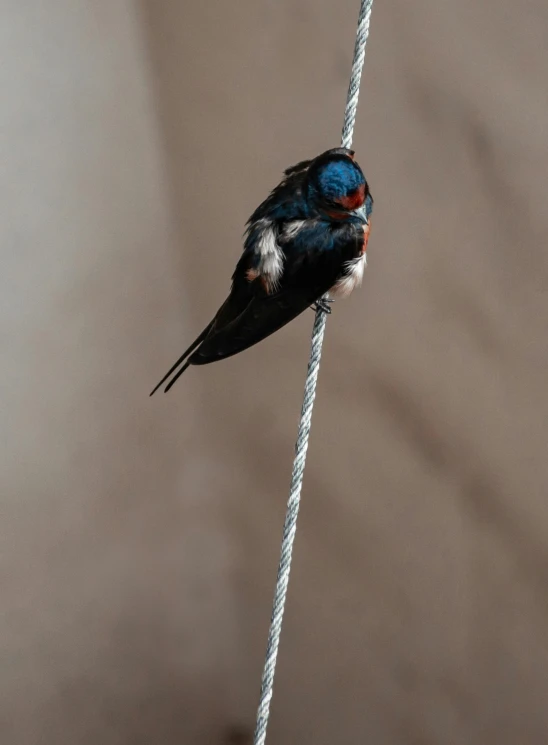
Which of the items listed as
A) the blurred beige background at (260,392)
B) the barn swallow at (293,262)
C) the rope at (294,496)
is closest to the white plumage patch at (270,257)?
the barn swallow at (293,262)

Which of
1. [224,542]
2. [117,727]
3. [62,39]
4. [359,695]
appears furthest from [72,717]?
[62,39]

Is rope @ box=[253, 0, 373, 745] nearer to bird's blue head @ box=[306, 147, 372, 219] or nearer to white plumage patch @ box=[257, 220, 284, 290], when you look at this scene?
bird's blue head @ box=[306, 147, 372, 219]

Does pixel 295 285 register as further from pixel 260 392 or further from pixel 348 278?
pixel 260 392

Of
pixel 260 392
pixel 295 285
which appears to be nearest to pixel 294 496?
pixel 295 285

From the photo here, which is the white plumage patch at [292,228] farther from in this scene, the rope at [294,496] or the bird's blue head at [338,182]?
the rope at [294,496]

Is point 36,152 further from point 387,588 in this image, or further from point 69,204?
point 387,588
